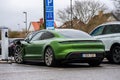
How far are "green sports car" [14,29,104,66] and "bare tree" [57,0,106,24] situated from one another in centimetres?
6369

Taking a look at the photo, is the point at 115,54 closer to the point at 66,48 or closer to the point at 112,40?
the point at 112,40

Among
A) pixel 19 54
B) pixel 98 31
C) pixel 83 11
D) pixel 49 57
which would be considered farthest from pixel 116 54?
pixel 83 11

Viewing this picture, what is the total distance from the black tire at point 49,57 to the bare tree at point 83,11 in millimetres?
64324

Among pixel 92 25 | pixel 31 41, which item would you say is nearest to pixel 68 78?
pixel 31 41

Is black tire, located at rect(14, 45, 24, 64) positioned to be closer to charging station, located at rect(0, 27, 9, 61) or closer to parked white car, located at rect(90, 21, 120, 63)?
charging station, located at rect(0, 27, 9, 61)

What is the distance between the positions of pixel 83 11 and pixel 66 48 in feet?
218

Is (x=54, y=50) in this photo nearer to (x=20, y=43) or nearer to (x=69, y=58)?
(x=69, y=58)

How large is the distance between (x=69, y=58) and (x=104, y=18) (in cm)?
6819

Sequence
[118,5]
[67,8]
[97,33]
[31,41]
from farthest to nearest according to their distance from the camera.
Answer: [67,8] < [118,5] < [97,33] < [31,41]

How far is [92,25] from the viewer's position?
81062mm

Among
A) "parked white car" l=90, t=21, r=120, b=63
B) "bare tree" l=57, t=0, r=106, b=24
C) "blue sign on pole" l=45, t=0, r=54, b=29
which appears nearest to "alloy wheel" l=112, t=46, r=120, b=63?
"parked white car" l=90, t=21, r=120, b=63

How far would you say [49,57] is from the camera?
51.1 ft

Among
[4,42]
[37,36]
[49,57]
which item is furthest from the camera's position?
[4,42]

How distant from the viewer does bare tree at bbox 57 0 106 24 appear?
8044 centimetres
